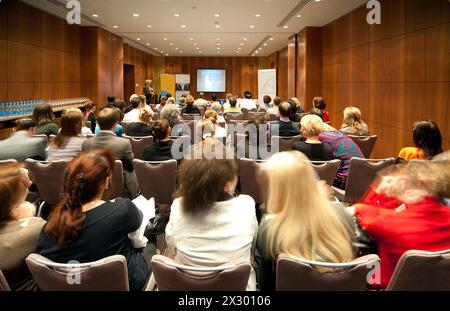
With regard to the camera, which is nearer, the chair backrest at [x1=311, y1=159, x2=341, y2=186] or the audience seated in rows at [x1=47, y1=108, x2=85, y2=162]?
the chair backrest at [x1=311, y1=159, x2=341, y2=186]

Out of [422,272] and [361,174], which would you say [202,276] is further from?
[361,174]

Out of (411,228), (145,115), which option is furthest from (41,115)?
(411,228)

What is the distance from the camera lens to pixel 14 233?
201cm

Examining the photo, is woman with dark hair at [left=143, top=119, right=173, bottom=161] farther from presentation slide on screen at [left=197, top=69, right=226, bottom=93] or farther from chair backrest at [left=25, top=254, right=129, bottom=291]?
presentation slide on screen at [left=197, top=69, right=226, bottom=93]

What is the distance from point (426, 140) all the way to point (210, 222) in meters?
2.74

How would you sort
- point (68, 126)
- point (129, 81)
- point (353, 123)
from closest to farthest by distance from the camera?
1. point (68, 126)
2. point (353, 123)
3. point (129, 81)

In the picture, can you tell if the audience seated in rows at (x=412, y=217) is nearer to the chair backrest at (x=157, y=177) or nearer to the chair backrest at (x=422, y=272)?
the chair backrest at (x=422, y=272)

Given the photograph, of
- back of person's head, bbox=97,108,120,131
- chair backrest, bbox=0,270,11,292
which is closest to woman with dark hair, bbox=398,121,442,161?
back of person's head, bbox=97,108,120,131

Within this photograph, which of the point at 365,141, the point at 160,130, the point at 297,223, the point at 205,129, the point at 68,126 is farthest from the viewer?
the point at 205,129

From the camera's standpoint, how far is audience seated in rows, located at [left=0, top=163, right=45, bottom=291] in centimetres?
197

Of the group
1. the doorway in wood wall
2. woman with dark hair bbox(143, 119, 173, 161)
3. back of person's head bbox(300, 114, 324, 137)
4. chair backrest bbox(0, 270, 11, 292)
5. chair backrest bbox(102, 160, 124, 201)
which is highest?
the doorway in wood wall

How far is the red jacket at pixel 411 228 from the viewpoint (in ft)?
6.68

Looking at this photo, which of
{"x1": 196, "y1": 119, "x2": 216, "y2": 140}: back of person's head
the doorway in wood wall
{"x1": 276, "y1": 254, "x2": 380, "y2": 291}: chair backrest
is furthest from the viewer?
the doorway in wood wall

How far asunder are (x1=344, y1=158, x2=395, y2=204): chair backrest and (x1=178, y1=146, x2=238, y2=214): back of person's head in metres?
2.28
